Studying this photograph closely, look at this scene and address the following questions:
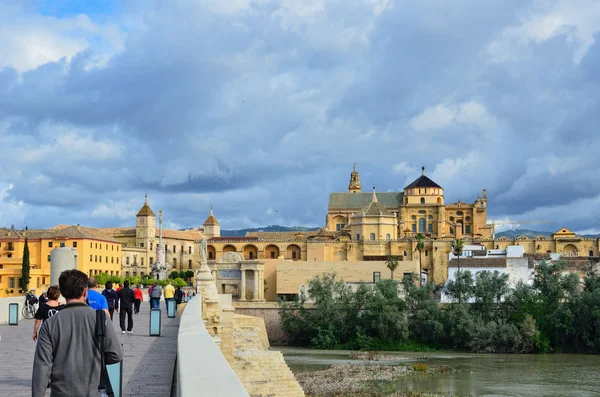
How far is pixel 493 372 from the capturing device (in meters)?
36.9

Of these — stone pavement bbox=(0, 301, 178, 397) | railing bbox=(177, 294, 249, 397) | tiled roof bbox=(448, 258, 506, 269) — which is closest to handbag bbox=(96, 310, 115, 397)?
railing bbox=(177, 294, 249, 397)

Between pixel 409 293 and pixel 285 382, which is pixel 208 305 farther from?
pixel 409 293

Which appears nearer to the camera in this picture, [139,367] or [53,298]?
[53,298]

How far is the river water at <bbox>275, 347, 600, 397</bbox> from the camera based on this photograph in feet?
105

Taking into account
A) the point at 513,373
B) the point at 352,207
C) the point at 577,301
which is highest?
the point at 352,207

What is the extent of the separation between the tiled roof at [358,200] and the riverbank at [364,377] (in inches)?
2417

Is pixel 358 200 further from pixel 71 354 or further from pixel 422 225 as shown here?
pixel 71 354

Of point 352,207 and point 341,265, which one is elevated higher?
point 352,207

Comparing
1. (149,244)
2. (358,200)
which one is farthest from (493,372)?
(149,244)

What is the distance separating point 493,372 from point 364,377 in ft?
20.9

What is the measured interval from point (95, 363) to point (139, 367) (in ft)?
19.4

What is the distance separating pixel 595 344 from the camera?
45094 mm

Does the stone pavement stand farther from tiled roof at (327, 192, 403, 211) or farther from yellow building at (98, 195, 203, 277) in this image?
tiled roof at (327, 192, 403, 211)

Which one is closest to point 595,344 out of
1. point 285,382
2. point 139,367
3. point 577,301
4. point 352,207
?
point 577,301
